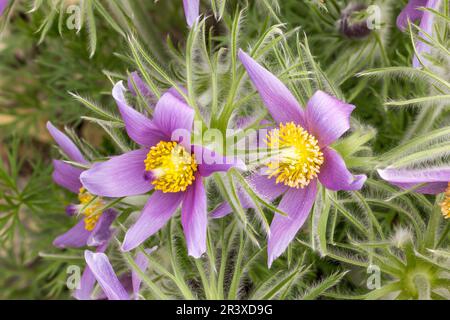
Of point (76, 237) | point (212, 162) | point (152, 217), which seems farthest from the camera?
point (76, 237)

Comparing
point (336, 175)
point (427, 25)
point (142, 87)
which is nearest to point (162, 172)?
point (142, 87)

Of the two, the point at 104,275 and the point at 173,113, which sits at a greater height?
the point at 173,113

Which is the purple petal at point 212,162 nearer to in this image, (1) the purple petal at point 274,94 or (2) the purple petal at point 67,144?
(1) the purple petal at point 274,94

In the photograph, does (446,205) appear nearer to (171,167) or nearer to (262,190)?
(262,190)

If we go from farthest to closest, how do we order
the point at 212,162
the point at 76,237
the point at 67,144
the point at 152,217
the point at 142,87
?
the point at 76,237 → the point at 67,144 → the point at 142,87 → the point at 152,217 → the point at 212,162
